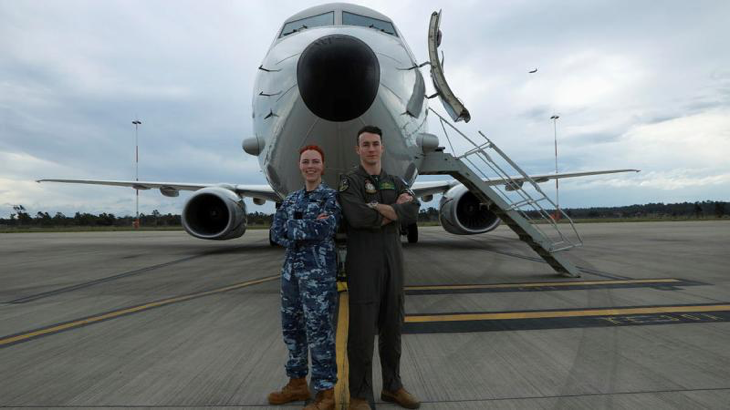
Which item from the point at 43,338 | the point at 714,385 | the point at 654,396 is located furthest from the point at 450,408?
the point at 43,338

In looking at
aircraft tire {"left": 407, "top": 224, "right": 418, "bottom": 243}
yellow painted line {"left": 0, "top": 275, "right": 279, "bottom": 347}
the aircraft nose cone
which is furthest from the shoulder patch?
aircraft tire {"left": 407, "top": 224, "right": 418, "bottom": 243}

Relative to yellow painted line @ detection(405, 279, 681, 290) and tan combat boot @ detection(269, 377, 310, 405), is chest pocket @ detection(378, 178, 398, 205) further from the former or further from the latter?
yellow painted line @ detection(405, 279, 681, 290)

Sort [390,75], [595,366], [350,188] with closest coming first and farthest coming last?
[350,188] → [595,366] → [390,75]

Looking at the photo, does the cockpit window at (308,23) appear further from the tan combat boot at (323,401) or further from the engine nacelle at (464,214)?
the engine nacelle at (464,214)

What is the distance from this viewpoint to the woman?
2.59m

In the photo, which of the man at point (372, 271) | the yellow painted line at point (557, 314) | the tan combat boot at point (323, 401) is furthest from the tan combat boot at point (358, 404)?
the yellow painted line at point (557, 314)

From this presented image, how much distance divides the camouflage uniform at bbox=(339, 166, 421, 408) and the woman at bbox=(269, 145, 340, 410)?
12 centimetres

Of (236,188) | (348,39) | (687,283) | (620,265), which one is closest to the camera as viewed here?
(348,39)

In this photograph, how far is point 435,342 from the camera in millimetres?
3822

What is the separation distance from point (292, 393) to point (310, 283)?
711 millimetres

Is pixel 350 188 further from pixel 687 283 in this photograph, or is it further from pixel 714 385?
pixel 687 283

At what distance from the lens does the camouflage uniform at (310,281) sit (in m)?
2.60

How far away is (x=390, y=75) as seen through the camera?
504 centimetres

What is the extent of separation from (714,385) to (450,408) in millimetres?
1795
